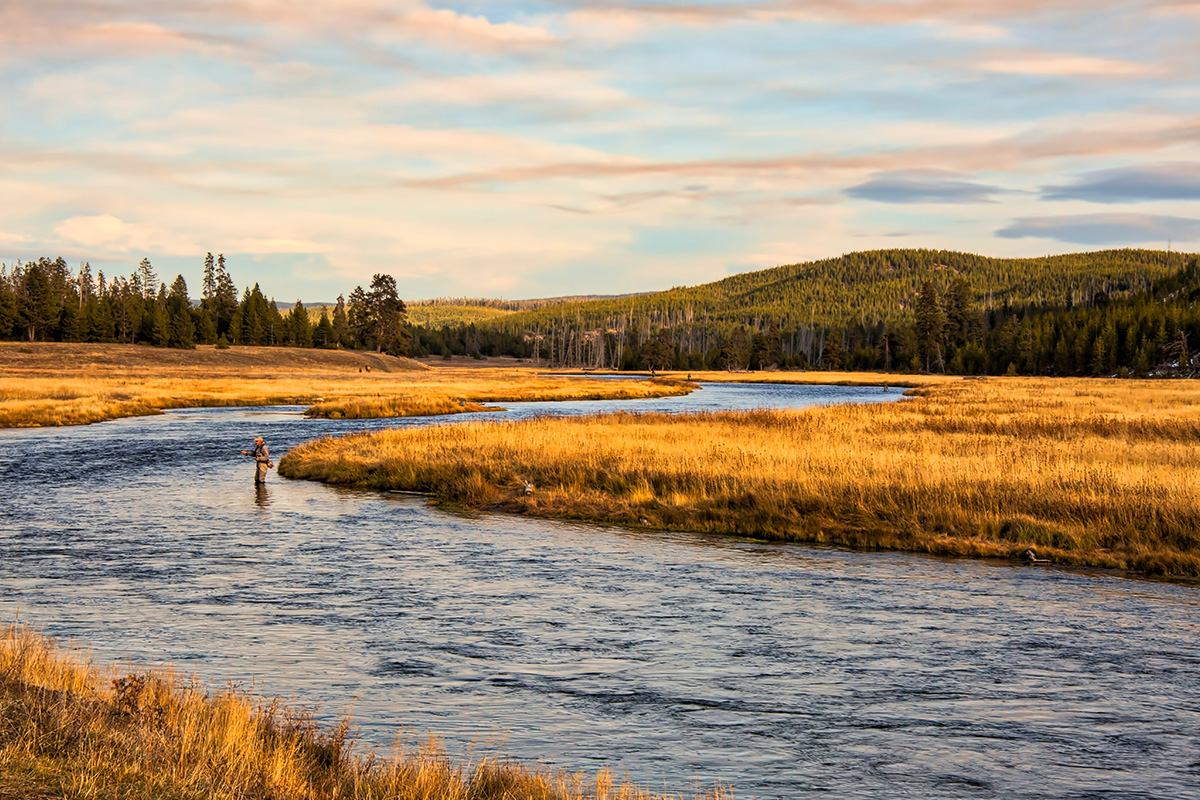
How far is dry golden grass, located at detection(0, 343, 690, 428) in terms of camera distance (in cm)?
5928

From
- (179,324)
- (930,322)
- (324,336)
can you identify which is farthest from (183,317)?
(930,322)

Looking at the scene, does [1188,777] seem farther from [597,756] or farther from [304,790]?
[304,790]

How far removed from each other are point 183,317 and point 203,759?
473 ft

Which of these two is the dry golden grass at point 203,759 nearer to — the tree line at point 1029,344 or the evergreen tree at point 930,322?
the tree line at point 1029,344

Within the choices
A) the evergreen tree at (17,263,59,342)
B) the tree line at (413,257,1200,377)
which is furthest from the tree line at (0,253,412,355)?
the tree line at (413,257,1200,377)

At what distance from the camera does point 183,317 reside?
137m

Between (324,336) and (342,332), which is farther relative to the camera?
(342,332)

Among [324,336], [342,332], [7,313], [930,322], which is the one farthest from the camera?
[342,332]

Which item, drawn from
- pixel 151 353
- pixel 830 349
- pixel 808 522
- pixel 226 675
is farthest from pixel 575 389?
pixel 830 349

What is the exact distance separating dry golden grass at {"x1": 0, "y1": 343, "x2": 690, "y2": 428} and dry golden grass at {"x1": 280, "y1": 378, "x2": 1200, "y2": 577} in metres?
26.9

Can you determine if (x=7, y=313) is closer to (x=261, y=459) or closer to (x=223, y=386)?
(x=223, y=386)

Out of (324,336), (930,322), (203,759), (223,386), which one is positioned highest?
(930,322)

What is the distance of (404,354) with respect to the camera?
16738 cm

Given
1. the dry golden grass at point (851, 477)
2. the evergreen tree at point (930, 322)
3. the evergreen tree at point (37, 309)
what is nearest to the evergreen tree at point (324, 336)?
the evergreen tree at point (37, 309)
